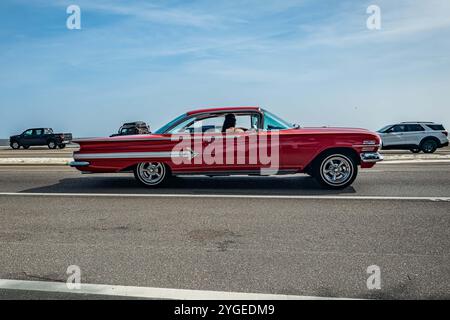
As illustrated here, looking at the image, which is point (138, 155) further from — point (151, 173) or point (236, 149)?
point (236, 149)

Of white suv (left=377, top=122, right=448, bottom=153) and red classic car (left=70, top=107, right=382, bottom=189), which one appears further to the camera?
white suv (left=377, top=122, right=448, bottom=153)

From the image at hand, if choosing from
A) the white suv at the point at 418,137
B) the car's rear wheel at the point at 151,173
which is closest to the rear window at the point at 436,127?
the white suv at the point at 418,137

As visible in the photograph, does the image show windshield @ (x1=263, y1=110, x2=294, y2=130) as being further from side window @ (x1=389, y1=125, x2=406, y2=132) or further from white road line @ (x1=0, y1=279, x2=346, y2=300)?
side window @ (x1=389, y1=125, x2=406, y2=132)

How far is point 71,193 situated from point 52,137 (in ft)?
93.9

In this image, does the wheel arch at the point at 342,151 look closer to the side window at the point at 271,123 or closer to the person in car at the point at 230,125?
the side window at the point at 271,123

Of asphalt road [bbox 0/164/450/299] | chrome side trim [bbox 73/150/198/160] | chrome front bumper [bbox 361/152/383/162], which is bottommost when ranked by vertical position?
asphalt road [bbox 0/164/450/299]

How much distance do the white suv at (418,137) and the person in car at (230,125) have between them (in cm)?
1466

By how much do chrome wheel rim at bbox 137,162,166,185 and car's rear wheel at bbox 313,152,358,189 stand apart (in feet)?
11.0

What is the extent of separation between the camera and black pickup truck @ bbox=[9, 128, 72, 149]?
33.7 meters

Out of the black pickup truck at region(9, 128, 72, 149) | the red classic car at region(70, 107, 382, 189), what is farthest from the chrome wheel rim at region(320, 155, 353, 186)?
the black pickup truck at region(9, 128, 72, 149)

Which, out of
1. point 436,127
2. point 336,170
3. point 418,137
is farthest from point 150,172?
point 436,127

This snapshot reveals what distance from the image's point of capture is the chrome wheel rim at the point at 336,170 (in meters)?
7.97
